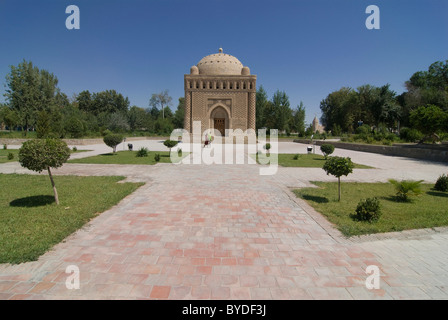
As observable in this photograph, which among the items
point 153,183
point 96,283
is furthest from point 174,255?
point 153,183

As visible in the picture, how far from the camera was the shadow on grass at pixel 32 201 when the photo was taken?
5.13 metres

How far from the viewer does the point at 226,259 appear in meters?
3.10

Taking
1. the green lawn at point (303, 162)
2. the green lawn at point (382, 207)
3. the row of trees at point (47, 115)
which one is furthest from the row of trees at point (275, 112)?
the green lawn at point (382, 207)

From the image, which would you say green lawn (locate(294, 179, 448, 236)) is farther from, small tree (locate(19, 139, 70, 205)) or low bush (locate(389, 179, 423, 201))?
small tree (locate(19, 139, 70, 205))

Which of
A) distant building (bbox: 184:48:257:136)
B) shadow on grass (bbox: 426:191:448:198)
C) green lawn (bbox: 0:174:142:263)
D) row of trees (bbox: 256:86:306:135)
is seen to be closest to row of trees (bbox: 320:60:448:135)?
row of trees (bbox: 256:86:306:135)

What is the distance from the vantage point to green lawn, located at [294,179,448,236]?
4.18 metres

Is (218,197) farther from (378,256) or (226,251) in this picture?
(378,256)

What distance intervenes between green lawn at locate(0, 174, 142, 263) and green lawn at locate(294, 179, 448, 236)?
4662 mm

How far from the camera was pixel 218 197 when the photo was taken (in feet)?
19.3

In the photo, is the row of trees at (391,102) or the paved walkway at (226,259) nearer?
the paved walkway at (226,259)

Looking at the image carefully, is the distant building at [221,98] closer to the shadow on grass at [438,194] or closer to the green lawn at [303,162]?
the green lawn at [303,162]

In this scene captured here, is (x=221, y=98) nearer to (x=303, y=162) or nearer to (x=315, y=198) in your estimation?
(x=303, y=162)

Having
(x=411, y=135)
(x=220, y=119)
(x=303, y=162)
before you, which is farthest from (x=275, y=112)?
(x=303, y=162)

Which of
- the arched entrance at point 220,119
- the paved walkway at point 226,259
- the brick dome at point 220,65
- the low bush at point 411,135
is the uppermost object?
the brick dome at point 220,65
